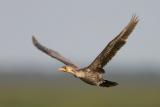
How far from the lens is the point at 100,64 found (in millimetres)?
23562

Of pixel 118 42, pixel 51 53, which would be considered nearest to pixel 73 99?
pixel 51 53

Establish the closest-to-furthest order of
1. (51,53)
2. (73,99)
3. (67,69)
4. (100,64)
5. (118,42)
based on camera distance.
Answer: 1. (118,42)
2. (100,64)
3. (67,69)
4. (51,53)
5. (73,99)

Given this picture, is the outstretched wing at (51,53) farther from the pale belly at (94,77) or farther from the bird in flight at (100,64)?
the pale belly at (94,77)

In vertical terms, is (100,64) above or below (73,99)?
below

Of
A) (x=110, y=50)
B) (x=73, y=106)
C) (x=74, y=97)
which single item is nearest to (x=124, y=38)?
(x=110, y=50)

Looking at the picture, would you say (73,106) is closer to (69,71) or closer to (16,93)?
(16,93)

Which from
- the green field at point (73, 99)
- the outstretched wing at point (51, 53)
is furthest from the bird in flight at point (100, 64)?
the green field at point (73, 99)

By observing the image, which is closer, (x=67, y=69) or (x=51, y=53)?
(x=67, y=69)

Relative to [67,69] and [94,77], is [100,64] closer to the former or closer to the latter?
[94,77]

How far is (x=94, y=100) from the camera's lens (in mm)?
53656

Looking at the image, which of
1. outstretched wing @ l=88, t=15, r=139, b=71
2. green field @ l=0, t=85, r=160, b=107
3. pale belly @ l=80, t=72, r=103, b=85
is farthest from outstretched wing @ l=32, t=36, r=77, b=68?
green field @ l=0, t=85, r=160, b=107

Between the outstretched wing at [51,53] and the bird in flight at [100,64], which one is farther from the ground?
the outstretched wing at [51,53]

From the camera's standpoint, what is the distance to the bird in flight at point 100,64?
2303cm

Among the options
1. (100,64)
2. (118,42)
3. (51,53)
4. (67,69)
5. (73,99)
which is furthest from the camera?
(73,99)
